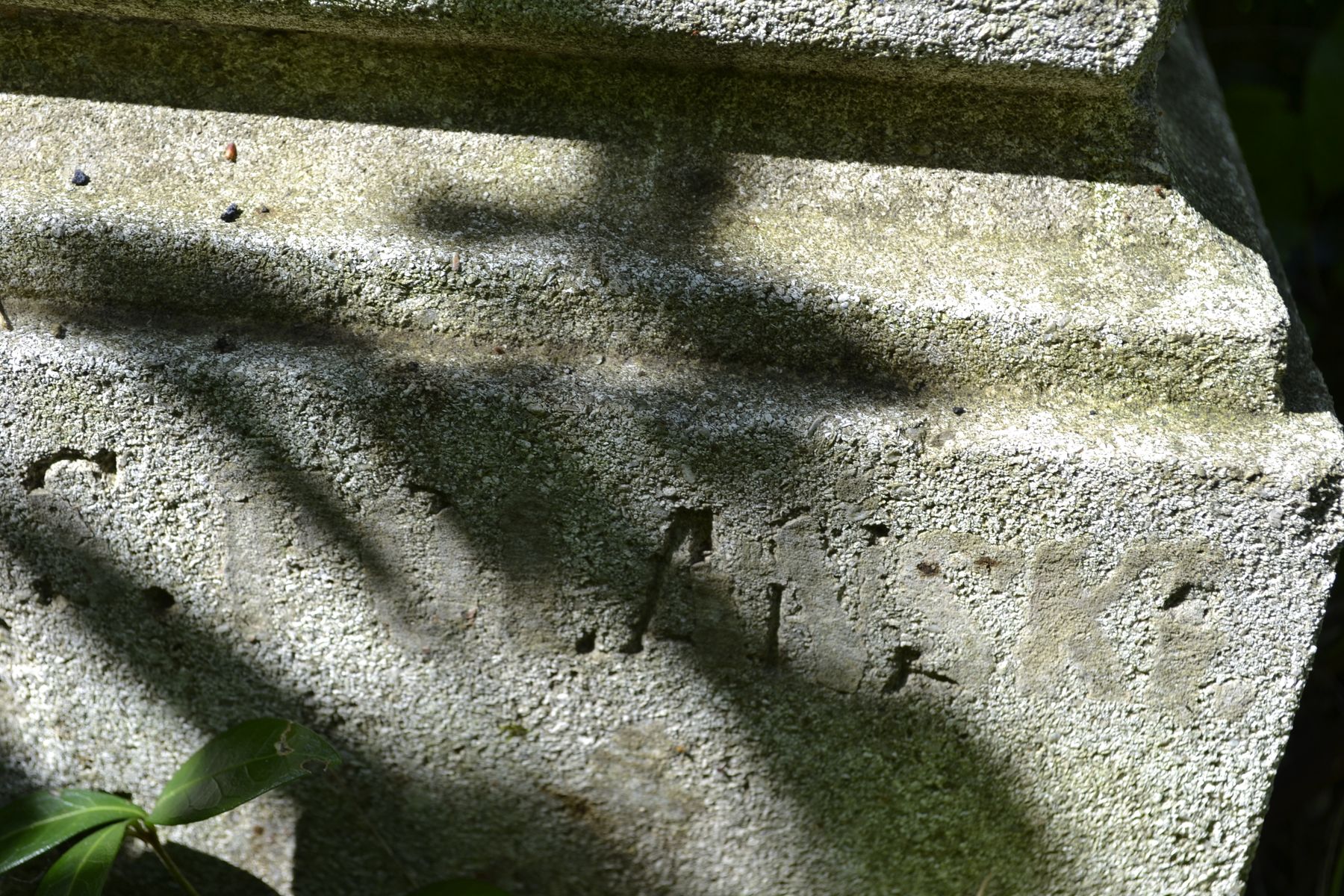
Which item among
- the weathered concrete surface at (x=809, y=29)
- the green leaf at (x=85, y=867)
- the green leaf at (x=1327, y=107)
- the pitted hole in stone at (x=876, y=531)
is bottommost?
the green leaf at (x=85, y=867)

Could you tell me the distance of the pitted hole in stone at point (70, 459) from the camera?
97 cm

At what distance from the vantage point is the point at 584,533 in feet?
3.17

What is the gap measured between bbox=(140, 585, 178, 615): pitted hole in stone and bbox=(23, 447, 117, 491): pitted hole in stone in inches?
4.5

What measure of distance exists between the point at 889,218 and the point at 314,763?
0.74 meters

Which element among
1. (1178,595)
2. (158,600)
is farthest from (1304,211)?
(158,600)

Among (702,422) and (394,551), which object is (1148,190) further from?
(394,551)

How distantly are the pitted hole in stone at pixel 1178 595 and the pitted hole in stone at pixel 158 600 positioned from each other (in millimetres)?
878

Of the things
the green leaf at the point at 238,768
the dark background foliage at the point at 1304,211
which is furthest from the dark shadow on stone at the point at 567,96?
the dark background foliage at the point at 1304,211

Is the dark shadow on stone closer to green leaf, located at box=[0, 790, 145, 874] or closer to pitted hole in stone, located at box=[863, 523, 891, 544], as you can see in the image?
pitted hole in stone, located at box=[863, 523, 891, 544]

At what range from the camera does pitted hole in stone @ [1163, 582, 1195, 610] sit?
90cm

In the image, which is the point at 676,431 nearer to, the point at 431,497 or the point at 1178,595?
the point at 431,497

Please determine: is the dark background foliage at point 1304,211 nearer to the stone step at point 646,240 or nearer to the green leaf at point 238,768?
the stone step at point 646,240

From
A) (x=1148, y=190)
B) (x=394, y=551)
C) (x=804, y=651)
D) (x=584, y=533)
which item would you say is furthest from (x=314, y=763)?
(x=1148, y=190)

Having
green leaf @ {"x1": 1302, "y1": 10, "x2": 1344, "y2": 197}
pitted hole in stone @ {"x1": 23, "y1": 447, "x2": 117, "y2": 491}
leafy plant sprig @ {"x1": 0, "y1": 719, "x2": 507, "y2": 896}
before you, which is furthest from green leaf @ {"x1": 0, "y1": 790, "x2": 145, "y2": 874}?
green leaf @ {"x1": 1302, "y1": 10, "x2": 1344, "y2": 197}
